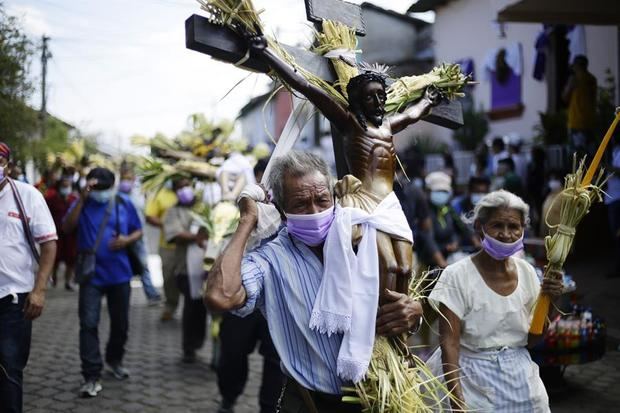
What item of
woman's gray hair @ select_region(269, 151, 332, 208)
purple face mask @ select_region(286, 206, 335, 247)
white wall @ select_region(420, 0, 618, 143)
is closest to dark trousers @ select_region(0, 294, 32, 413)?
woman's gray hair @ select_region(269, 151, 332, 208)

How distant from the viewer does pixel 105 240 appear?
21.8 feet

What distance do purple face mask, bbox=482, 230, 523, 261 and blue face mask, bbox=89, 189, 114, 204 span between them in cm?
425

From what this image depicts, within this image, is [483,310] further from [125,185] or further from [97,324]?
[125,185]

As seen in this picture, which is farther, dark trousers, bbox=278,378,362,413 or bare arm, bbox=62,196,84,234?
bare arm, bbox=62,196,84,234

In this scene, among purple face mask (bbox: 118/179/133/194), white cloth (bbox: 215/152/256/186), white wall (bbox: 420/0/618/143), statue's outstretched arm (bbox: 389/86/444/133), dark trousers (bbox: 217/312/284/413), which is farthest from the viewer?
white wall (bbox: 420/0/618/143)

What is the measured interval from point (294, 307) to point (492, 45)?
15969mm

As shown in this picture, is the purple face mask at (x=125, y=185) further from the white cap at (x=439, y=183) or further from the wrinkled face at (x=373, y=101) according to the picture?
the wrinkled face at (x=373, y=101)

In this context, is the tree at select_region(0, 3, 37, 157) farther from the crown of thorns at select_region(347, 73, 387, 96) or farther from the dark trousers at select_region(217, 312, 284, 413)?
the crown of thorns at select_region(347, 73, 387, 96)

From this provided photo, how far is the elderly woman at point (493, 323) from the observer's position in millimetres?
3592

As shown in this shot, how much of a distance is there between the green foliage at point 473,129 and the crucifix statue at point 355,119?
14.3 metres

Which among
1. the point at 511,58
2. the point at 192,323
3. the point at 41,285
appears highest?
the point at 511,58

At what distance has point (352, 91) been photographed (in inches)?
128

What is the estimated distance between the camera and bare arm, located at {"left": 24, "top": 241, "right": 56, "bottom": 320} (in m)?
4.51

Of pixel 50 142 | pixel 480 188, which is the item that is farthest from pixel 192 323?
pixel 480 188
